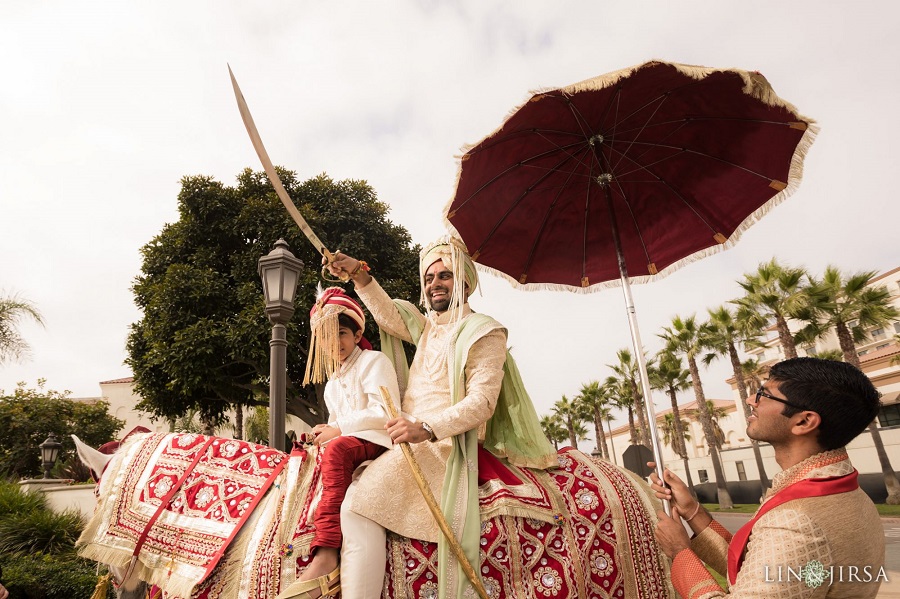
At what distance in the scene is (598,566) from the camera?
119 inches

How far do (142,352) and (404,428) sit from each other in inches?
678

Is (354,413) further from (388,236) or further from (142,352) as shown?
(142,352)

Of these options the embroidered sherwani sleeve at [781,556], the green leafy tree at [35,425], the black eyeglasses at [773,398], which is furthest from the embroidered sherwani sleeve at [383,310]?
the green leafy tree at [35,425]

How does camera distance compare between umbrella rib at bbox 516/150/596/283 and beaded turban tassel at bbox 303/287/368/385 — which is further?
umbrella rib at bbox 516/150/596/283

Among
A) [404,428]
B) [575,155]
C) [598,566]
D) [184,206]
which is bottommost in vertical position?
[598,566]

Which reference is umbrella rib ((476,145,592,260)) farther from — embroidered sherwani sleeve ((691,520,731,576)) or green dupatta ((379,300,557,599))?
embroidered sherwani sleeve ((691,520,731,576))

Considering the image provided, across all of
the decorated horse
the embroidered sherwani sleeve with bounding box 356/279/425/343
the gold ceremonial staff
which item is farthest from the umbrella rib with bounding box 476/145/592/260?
the gold ceremonial staff

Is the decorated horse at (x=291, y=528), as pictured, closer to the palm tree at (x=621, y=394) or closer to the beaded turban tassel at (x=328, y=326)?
the beaded turban tassel at (x=328, y=326)

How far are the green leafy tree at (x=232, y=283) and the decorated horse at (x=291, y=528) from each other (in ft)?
39.5

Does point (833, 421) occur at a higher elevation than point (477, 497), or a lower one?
higher

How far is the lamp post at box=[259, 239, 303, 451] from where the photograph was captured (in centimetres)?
614

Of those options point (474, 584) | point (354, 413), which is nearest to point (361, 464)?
point (354, 413)

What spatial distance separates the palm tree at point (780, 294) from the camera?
907 inches

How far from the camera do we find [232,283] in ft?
56.2
